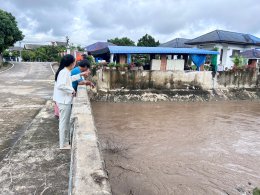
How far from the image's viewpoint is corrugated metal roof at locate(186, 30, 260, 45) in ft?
72.6

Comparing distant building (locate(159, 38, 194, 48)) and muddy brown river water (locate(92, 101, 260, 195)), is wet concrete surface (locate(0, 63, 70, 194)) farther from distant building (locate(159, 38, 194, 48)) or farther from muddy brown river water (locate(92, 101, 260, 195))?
distant building (locate(159, 38, 194, 48))

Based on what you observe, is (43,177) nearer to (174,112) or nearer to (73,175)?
(73,175)

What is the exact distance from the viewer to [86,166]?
84.6 inches

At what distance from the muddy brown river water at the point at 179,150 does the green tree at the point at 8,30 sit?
16.2 m

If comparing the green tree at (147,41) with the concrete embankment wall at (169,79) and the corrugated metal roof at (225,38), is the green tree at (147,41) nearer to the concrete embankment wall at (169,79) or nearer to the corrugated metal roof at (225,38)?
the corrugated metal roof at (225,38)

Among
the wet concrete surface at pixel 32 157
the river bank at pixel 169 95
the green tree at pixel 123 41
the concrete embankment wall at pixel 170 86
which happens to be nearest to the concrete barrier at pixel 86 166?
the wet concrete surface at pixel 32 157

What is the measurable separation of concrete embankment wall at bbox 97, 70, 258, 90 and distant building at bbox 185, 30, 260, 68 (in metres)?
5.68

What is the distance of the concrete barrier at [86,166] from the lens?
71.6 inches

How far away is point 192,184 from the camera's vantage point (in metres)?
5.18

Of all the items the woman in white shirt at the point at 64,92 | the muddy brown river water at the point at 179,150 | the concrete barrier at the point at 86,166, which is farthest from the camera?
the muddy brown river water at the point at 179,150

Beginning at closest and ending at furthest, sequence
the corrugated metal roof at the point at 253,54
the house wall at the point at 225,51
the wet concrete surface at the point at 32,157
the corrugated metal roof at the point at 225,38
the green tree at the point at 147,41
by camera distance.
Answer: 1. the wet concrete surface at the point at 32,157
2. the corrugated metal roof at the point at 253,54
3. the corrugated metal roof at the point at 225,38
4. the house wall at the point at 225,51
5. the green tree at the point at 147,41

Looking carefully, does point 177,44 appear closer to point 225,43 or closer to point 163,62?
point 225,43

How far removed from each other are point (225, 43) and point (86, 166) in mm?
22792

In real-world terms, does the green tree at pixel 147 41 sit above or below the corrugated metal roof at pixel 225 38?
above
